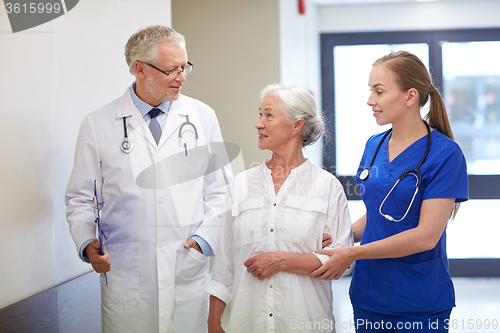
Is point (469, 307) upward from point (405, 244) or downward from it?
downward

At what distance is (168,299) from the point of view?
171 cm

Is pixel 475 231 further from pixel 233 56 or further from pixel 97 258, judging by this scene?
pixel 97 258

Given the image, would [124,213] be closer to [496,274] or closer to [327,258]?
[327,258]

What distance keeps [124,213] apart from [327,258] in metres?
0.79

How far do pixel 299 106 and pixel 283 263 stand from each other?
0.56 metres

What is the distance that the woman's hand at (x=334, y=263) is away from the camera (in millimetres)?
1435

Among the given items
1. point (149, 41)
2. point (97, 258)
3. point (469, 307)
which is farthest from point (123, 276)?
point (469, 307)

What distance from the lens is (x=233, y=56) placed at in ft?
10.7

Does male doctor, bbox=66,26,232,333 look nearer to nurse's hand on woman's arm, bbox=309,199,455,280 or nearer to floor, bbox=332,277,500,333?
nurse's hand on woman's arm, bbox=309,199,455,280

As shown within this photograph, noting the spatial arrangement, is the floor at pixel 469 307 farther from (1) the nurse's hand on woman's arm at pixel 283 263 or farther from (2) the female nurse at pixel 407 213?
(1) the nurse's hand on woman's arm at pixel 283 263

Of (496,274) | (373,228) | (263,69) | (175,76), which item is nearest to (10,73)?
(175,76)

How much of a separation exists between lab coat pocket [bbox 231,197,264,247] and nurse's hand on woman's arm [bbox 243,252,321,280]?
9 centimetres

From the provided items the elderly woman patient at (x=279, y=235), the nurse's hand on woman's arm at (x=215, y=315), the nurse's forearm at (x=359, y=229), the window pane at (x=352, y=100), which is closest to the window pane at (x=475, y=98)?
the window pane at (x=352, y=100)

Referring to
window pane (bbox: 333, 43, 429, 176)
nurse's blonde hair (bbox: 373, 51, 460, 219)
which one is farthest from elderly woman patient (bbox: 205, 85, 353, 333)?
window pane (bbox: 333, 43, 429, 176)
